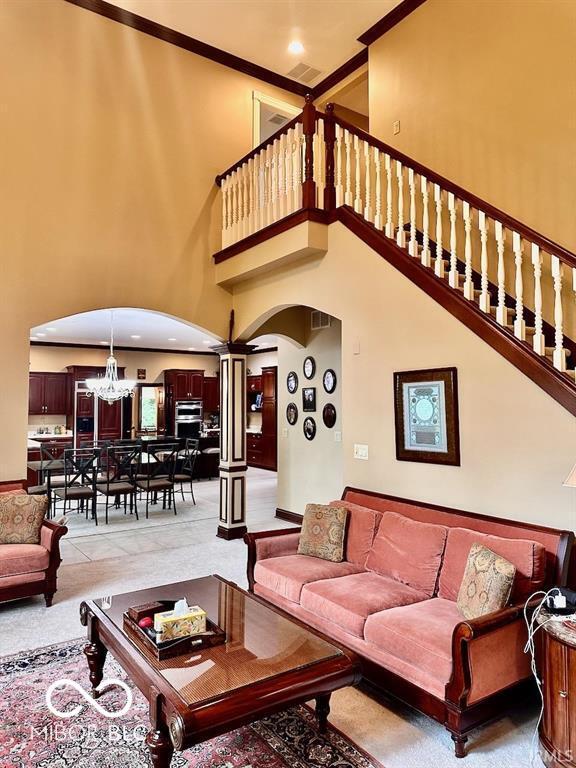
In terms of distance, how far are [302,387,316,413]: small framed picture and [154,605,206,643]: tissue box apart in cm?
453

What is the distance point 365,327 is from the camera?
14.5 ft

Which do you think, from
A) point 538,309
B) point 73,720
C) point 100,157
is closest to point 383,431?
point 538,309

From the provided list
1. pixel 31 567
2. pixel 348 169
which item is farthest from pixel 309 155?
pixel 31 567

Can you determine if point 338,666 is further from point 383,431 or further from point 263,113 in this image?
point 263,113

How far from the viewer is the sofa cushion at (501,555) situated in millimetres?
2723

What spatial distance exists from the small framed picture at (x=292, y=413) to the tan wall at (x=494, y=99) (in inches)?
140

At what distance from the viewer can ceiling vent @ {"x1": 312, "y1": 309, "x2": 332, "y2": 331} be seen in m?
6.72

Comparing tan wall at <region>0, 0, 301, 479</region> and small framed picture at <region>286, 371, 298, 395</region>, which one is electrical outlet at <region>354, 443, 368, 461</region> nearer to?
tan wall at <region>0, 0, 301, 479</region>

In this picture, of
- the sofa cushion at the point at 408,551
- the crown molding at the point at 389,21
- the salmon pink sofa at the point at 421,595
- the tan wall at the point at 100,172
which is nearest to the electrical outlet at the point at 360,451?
the salmon pink sofa at the point at 421,595

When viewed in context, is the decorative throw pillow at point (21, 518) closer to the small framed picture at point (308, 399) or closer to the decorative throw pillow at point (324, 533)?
the decorative throw pillow at point (324, 533)

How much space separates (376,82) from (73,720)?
6796 mm

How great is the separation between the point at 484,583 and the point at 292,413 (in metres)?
4.83

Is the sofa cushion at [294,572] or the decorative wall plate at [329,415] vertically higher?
the decorative wall plate at [329,415]

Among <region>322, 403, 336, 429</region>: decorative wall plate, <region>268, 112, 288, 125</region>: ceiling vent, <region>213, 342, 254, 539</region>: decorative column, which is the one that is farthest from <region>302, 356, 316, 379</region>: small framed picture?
<region>268, 112, 288, 125</region>: ceiling vent
